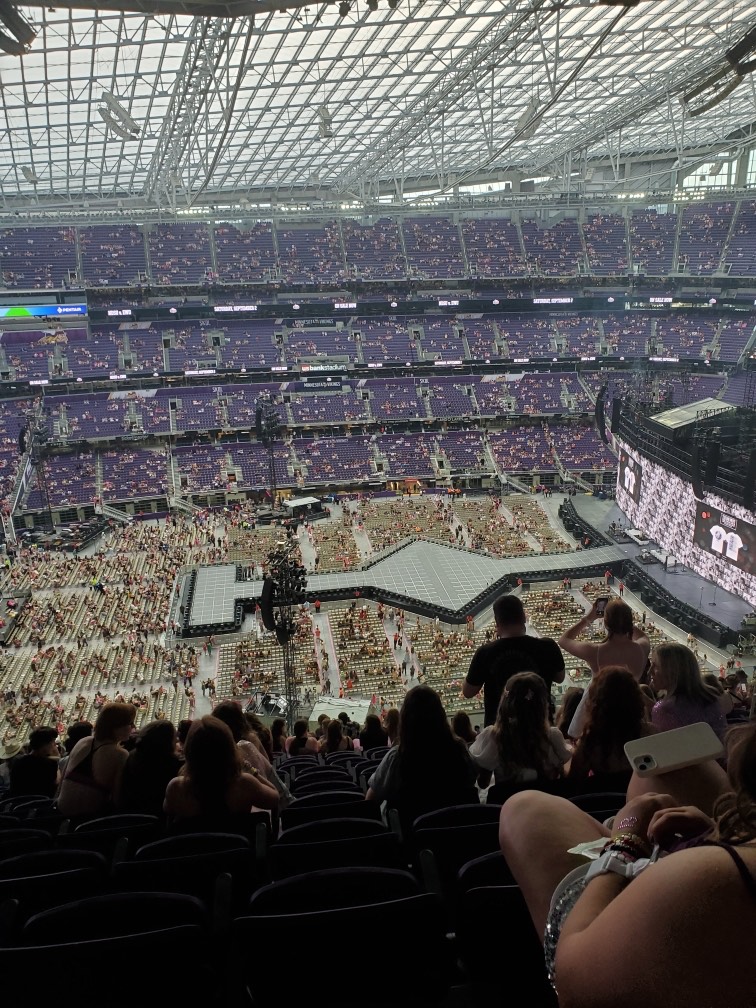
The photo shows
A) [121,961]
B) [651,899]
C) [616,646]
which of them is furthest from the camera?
[616,646]

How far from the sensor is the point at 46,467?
4231cm

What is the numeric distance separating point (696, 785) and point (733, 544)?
80.6ft

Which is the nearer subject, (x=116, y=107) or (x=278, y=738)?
(x=278, y=738)

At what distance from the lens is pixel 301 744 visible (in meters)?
9.82

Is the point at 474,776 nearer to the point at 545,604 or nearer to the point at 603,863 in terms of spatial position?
the point at 603,863

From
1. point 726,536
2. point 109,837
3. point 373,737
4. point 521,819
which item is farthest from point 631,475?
point 521,819

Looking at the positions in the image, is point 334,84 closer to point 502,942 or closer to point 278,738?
point 278,738

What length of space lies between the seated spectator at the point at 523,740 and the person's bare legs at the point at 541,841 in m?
2.40

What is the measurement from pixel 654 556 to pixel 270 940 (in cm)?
2984

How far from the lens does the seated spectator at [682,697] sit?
450cm

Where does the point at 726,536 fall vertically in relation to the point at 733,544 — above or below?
above

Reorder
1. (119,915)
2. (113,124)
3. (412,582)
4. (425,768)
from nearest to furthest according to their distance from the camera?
(119,915) < (425,768) < (113,124) < (412,582)

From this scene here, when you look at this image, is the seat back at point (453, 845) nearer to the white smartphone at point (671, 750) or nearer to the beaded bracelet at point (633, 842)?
the white smartphone at point (671, 750)

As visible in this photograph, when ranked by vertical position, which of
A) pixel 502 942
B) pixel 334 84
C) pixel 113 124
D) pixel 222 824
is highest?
pixel 334 84
